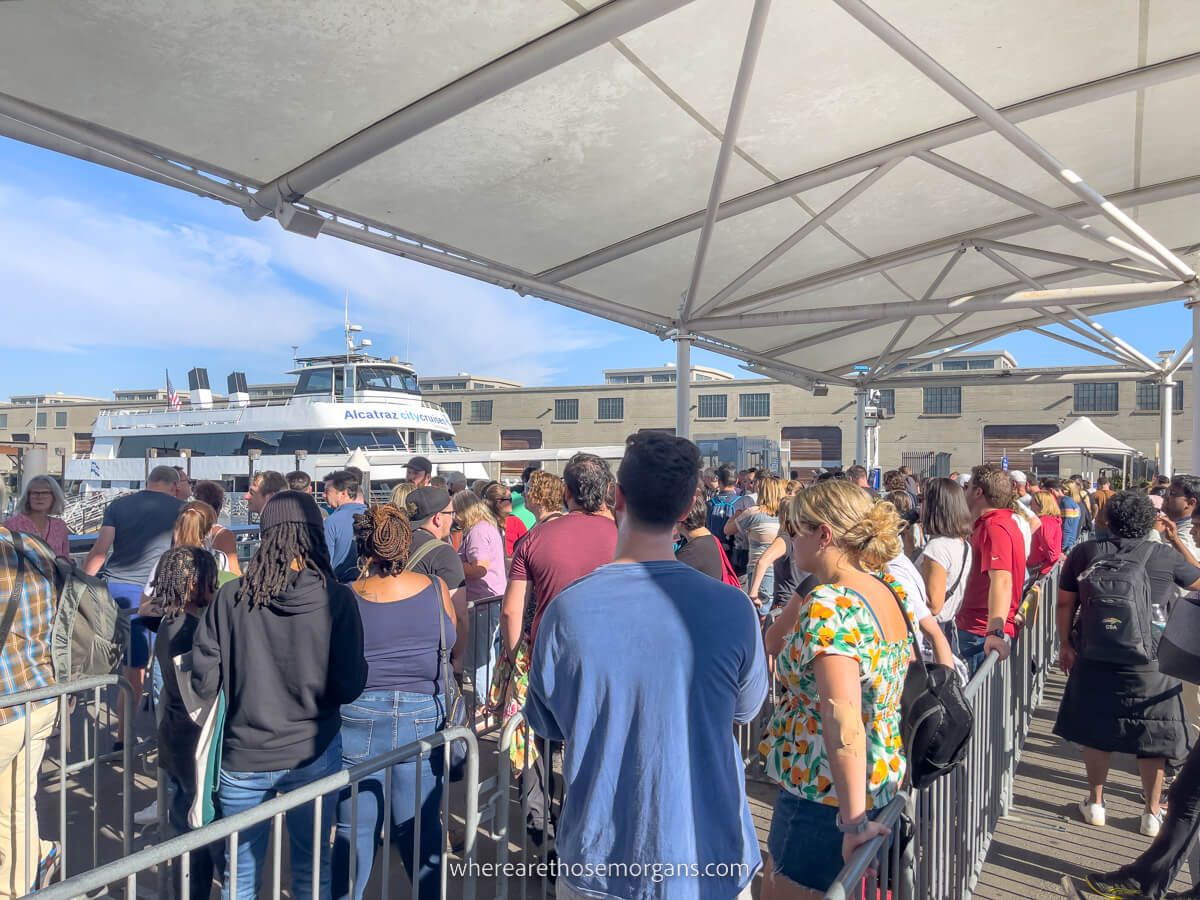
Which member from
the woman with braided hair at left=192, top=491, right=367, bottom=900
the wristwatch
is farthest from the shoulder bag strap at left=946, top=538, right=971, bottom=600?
the woman with braided hair at left=192, top=491, right=367, bottom=900

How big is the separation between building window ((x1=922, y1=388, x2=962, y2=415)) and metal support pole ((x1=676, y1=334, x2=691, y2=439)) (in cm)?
3166

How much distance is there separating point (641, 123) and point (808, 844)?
Answer: 5.34 meters

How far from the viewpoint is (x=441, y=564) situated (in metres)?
4.06

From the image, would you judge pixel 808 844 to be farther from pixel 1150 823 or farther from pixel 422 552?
pixel 1150 823

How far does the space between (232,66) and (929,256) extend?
322 inches

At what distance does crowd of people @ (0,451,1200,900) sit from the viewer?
176 cm

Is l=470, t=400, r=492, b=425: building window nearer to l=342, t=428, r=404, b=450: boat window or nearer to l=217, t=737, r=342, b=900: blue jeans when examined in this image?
l=342, t=428, r=404, b=450: boat window

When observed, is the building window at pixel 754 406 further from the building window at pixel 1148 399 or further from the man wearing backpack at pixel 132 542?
the man wearing backpack at pixel 132 542

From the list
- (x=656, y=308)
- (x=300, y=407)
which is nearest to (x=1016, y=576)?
(x=656, y=308)

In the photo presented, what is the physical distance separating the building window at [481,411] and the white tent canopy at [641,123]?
3756 cm

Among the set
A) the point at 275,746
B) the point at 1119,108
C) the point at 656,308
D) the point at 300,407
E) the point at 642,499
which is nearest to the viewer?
the point at 642,499

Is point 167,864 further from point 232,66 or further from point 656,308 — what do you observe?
point 656,308

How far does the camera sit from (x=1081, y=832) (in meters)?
4.05

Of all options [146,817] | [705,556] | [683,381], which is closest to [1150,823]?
[705,556]
